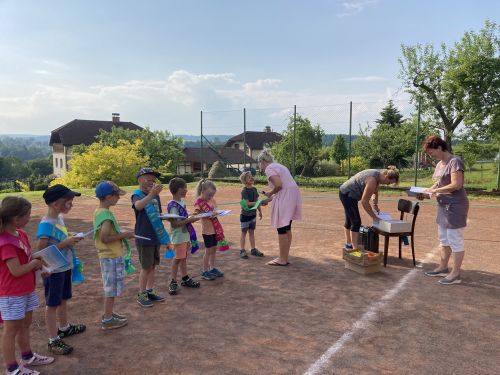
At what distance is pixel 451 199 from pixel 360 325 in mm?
2455

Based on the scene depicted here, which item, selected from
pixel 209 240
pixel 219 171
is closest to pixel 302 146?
pixel 219 171

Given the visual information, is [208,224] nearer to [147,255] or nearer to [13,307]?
[147,255]

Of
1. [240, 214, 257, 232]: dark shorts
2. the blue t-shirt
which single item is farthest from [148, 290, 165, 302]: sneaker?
[240, 214, 257, 232]: dark shorts

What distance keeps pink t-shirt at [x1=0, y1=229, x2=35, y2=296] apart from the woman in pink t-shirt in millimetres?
3749

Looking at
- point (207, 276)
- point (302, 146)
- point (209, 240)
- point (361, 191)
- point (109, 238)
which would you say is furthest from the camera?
point (302, 146)

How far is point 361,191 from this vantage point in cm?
637

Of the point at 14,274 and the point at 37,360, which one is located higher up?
the point at 14,274

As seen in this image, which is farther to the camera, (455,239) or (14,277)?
(455,239)

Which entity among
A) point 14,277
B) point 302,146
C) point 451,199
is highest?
point 302,146

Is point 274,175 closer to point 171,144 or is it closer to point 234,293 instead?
point 234,293

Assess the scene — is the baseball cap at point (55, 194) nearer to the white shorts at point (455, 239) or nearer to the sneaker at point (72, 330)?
the sneaker at point (72, 330)

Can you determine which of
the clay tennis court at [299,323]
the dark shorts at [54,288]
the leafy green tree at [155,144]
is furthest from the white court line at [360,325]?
the leafy green tree at [155,144]

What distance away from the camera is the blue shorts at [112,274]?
402 cm

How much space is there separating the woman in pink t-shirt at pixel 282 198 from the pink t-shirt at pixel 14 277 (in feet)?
12.3
